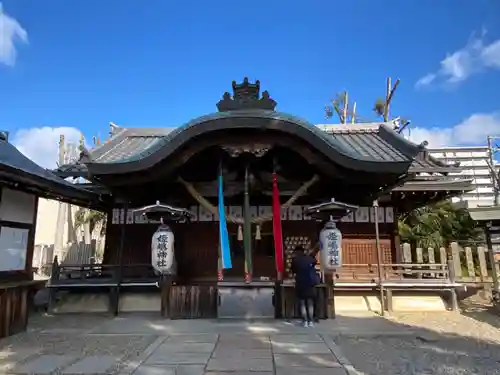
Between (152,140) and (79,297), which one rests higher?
(152,140)

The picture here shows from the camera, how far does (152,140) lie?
15.1 meters

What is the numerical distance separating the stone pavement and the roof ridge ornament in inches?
225

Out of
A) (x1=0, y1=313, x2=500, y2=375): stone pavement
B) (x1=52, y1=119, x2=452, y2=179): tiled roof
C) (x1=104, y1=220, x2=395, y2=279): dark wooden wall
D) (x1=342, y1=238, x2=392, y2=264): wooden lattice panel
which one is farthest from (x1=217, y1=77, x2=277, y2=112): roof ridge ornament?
(x1=0, y1=313, x2=500, y2=375): stone pavement

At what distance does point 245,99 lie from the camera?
1071cm

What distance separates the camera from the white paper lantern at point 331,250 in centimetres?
896

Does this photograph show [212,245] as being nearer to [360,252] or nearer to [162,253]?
[162,253]

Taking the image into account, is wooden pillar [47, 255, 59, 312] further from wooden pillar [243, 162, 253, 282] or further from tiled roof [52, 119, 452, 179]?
wooden pillar [243, 162, 253, 282]

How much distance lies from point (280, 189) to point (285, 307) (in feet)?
10.6

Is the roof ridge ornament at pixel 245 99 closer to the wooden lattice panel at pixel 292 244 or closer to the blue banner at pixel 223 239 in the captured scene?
the blue banner at pixel 223 239

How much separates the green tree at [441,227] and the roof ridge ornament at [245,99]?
1120 cm

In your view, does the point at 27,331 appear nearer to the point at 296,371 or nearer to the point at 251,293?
the point at 251,293

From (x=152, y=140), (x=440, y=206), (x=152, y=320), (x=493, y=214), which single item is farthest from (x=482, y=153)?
(x=152, y=320)

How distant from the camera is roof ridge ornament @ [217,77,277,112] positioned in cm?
1055

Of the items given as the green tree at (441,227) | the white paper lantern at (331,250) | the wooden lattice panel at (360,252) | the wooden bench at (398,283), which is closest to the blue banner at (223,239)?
the white paper lantern at (331,250)
